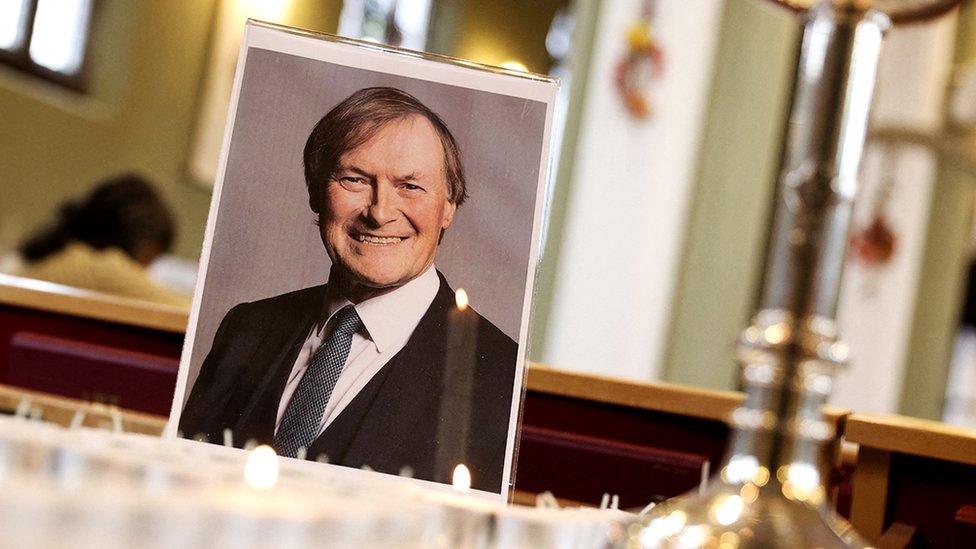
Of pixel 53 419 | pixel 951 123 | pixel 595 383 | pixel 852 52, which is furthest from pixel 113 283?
pixel 951 123

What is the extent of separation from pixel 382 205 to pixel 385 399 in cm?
13

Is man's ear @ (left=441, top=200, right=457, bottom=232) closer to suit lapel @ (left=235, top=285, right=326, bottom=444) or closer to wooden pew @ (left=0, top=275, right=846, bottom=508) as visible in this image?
suit lapel @ (left=235, top=285, right=326, bottom=444)

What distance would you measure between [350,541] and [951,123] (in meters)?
5.34

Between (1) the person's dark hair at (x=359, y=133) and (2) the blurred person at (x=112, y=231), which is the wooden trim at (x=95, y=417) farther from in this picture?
(2) the blurred person at (x=112, y=231)

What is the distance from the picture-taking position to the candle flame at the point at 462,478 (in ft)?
2.16

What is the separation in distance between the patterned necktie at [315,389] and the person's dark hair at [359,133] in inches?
3.4

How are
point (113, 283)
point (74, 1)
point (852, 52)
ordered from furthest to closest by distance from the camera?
point (74, 1) → point (113, 283) → point (852, 52)

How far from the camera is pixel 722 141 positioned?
193 inches

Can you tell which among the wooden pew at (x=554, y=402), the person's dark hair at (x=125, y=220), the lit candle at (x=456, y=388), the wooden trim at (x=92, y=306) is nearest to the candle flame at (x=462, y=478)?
the lit candle at (x=456, y=388)

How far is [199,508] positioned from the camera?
1.12 ft

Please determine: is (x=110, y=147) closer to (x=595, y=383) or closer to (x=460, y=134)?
(x=595, y=383)

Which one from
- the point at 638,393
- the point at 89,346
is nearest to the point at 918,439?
the point at 638,393

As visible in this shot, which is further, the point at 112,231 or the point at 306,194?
the point at 112,231

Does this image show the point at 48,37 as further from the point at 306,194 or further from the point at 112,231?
the point at 306,194
